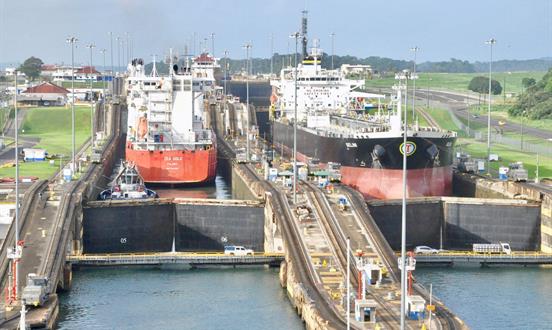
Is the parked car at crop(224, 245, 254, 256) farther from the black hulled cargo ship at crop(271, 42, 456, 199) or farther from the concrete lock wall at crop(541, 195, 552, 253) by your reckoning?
the concrete lock wall at crop(541, 195, 552, 253)

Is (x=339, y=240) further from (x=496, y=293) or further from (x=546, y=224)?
(x=546, y=224)

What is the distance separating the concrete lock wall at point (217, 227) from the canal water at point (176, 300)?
7.72 m

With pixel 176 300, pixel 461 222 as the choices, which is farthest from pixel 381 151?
pixel 176 300

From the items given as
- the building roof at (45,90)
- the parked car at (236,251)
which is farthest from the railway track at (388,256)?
the building roof at (45,90)

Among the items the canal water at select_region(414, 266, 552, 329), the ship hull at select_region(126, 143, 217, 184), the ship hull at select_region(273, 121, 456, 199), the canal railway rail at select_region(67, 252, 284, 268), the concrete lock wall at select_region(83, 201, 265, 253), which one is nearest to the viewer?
the canal water at select_region(414, 266, 552, 329)

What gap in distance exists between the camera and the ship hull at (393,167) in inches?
3696

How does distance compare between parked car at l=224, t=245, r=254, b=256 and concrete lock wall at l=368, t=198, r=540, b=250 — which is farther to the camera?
concrete lock wall at l=368, t=198, r=540, b=250

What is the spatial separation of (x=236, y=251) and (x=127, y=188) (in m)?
23.2

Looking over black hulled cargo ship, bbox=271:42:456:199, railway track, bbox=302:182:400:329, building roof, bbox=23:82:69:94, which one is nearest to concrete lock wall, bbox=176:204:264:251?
railway track, bbox=302:182:400:329

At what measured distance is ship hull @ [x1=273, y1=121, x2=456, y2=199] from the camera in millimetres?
93875

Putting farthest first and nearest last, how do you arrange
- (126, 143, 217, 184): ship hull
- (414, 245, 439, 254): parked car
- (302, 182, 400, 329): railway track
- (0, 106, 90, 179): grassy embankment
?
(0, 106, 90, 179): grassy embankment < (126, 143, 217, 184): ship hull < (414, 245, 439, 254): parked car < (302, 182, 400, 329): railway track

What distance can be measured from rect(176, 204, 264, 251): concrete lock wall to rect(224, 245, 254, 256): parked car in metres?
3.39

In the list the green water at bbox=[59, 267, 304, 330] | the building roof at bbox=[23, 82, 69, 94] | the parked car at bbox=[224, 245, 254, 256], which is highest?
the building roof at bbox=[23, 82, 69, 94]

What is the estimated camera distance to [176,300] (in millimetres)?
64438
